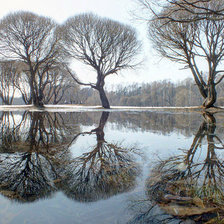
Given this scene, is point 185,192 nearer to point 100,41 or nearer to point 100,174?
point 100,174

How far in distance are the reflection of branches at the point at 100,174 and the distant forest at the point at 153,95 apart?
4659 centimetres

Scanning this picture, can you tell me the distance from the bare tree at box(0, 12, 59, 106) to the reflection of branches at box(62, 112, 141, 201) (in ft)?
65.6

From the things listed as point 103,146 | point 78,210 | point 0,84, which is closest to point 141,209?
point 78,210

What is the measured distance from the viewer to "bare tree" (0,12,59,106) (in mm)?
18875

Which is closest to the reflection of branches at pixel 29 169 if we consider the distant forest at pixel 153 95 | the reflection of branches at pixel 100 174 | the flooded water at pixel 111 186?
the flooded water at pixel 111 186

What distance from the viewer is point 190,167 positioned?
242 centimetres

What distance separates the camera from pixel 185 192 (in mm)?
1766

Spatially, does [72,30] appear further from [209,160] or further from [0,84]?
[0,84]

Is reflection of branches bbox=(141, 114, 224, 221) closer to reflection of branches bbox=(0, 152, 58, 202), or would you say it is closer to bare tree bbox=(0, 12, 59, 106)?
reflection of branches bbox=(0, 152, 58, 202)

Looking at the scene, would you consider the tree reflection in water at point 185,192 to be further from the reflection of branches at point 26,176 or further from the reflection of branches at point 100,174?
the reflection of branches at point 26,176

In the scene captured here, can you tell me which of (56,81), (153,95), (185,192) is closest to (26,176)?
(185,192)

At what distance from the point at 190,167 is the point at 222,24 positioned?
14.3m

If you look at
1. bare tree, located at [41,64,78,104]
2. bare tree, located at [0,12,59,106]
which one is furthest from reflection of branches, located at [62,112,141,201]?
bare tree, located at [41,64,78,104]

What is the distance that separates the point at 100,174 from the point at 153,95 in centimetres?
6464
